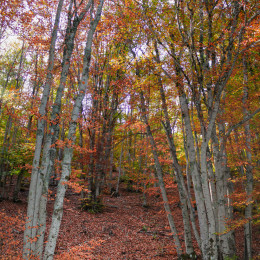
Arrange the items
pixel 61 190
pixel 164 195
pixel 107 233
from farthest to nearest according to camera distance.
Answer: pixel 107 233
pixel 164 195
pixel 61 190

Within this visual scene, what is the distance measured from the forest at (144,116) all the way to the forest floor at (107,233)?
6 centimetres

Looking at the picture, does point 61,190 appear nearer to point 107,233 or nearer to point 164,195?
point 164,195

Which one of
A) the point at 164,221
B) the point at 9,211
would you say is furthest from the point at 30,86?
the point at 164,221

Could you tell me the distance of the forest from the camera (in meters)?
4.87

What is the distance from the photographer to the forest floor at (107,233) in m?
6.19

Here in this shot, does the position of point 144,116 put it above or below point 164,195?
above

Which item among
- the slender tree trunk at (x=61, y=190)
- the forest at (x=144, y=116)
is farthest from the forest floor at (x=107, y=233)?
the slender tree trunk at (x=61, y=190)

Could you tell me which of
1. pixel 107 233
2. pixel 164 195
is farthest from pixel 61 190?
pixel 107 233

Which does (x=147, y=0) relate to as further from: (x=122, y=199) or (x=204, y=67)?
(x=122, y=199)

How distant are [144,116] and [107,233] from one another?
6043 millimetres

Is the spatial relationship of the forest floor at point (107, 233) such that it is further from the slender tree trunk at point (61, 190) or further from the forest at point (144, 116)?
the slender tree trunk at point (61, 190)

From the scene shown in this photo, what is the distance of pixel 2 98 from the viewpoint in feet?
30.9

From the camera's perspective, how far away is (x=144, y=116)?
7562mm

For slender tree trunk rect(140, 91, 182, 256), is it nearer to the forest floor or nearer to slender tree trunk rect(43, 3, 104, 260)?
the forest floor
